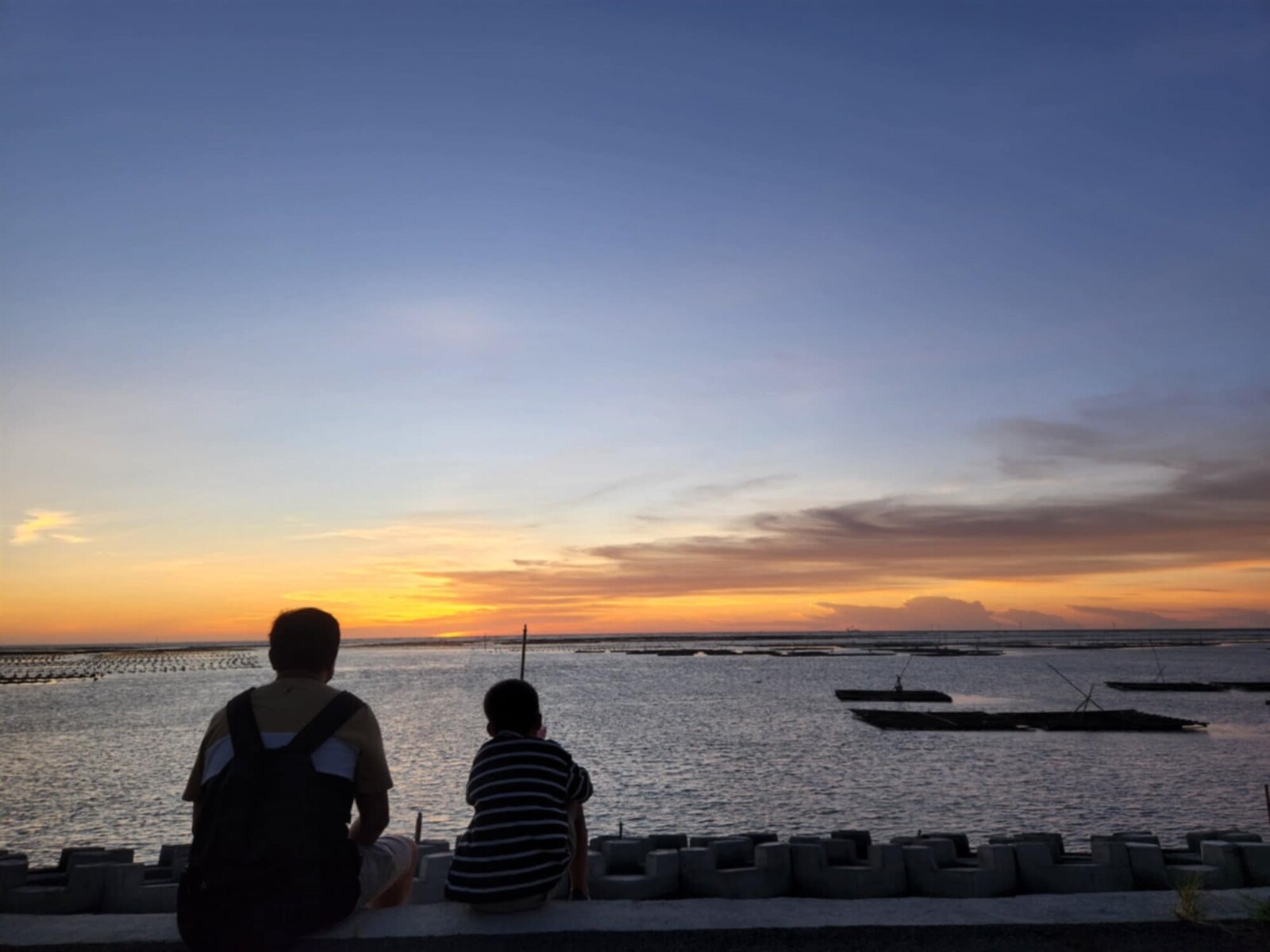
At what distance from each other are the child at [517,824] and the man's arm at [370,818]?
0.53m

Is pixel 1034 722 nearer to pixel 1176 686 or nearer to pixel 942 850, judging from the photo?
pixel 1176 686

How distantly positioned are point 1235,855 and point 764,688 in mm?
73256

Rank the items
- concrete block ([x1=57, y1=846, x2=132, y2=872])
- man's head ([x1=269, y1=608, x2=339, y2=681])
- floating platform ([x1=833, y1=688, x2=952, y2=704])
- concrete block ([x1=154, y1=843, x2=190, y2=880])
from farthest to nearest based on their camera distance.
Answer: floating platform ([x1=833, y1=688, x2=952, y2=704])
concrete block ([x1=154, y1=843, x2=190, y2=880])
concrete block ([x1=57, y1=846, x2=132, y2=872])
man's head ([x1=269, y1=608, x2=339, y2=681])

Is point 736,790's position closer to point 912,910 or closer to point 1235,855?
point 1235,855

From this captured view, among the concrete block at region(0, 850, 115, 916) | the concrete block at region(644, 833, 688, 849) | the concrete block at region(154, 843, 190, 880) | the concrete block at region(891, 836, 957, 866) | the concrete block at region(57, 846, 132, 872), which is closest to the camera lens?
the concrete block at region(0, 850, 115, 916)

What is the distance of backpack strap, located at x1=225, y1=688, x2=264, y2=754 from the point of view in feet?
14.6

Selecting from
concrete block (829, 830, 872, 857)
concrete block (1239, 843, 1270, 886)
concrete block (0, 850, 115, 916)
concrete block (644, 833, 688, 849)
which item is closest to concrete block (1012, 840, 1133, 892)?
concrete block (1239, 843, 1270, 886)

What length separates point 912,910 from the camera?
5379 millimetres

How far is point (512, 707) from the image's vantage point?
220 inches

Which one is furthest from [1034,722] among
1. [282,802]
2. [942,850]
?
[282,802]

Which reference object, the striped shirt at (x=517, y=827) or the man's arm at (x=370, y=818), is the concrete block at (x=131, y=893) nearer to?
the man's arm at (x=370, y=818)

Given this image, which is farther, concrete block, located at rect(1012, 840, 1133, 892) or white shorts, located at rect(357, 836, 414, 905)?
concrete block, located at rect(1012, 840, 1133, 892)

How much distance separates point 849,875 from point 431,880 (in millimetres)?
3393

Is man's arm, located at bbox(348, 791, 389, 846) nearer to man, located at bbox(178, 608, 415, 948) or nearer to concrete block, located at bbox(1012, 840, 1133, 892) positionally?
man, located at bbox(178, 608, 415, 948)
